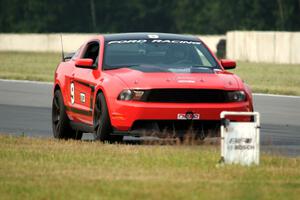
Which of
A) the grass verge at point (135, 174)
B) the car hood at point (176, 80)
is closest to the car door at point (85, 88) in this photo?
the car hood at point (176, 80)

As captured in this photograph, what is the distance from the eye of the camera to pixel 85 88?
51.7ft

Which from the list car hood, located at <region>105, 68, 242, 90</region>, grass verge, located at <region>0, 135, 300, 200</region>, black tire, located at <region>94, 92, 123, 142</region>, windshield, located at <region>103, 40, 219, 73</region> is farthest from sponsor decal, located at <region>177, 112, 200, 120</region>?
windshield, located at <region>103, 40, 219, 73</region>

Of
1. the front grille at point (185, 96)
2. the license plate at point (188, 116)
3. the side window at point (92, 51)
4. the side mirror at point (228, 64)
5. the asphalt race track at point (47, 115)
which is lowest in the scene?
the asphalt race track at point (47, 115)

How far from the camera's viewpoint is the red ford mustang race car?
1453 cm

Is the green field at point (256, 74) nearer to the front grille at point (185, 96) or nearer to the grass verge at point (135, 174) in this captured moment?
the front grille at point (185, 96)

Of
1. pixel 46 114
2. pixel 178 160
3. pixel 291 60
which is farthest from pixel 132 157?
pixel 291 60

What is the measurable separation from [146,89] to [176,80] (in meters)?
0.45

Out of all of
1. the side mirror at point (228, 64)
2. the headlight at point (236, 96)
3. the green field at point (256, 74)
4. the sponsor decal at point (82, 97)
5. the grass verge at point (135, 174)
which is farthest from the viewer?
the green field at point (256, 74)

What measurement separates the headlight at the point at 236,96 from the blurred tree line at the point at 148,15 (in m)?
75.6

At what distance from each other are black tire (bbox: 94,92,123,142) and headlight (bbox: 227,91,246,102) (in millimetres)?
1497

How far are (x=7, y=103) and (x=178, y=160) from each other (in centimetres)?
1296

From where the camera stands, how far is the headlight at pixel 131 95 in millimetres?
14641

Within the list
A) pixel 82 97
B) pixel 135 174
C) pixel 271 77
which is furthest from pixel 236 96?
pixel 271 77

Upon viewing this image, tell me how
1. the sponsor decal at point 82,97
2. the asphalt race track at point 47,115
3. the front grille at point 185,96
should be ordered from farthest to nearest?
the asphalt race track at point 47,115 < the sponsor decal at point 82,97 < the front grille at point 185,96
